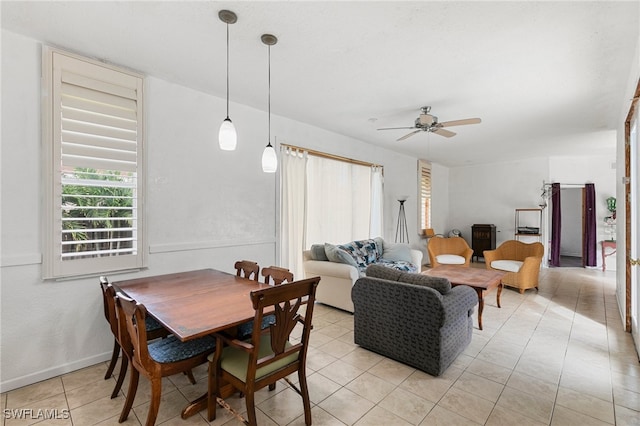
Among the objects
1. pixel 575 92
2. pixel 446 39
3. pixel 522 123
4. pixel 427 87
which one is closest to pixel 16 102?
pixel 446 39

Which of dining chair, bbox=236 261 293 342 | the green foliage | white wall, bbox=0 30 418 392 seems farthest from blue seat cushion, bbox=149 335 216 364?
the green foliage

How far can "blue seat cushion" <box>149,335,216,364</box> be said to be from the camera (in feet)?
5.85

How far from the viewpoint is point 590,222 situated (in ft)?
21.8

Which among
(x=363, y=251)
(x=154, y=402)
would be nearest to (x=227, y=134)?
(x=154, y=402)

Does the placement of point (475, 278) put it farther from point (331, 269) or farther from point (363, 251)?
point (331, 269)

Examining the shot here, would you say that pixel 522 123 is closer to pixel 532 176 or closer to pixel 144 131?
pixel 532 176

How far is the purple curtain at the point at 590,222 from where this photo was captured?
6.64 m

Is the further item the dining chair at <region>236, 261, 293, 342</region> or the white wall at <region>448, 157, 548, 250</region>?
the white wall at <region>448, 157, 548, 250</region>

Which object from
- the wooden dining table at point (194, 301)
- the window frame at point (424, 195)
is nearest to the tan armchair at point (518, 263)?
→ the window frame at point (424, 195)

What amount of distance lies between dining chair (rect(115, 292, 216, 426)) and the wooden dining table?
0.45 feet

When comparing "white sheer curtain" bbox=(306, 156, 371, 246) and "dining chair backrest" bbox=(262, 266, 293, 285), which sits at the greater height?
"white sheer curtain" bbox=(306, 156, 371, 246)

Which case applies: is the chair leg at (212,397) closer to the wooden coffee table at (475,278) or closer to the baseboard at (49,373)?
the baseboard at (49,373)

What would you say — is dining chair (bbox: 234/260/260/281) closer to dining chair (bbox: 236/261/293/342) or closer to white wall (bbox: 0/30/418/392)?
dining chair (bbox: 236/261/293/342)

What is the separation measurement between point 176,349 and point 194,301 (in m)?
0.31
